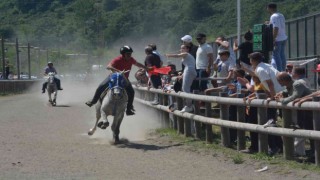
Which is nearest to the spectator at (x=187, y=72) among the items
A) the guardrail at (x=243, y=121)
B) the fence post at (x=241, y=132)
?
the guardrail at (x=243, y=121)

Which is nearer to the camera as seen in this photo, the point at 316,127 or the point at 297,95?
the point at 316,127

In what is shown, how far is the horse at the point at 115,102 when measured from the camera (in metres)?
18.4

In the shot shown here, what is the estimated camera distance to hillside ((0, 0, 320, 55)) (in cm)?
6944

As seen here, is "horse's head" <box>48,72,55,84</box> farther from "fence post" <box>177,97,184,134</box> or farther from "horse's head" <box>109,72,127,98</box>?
"horse's head" <box>109,72,127,98</box>

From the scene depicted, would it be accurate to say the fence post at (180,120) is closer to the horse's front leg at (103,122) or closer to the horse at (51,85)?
the horse's front leg at (103,122)

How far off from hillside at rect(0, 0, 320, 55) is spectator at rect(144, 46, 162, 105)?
31001 millimetres

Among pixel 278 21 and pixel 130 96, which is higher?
pixel 278 21

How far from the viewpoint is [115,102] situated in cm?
1873

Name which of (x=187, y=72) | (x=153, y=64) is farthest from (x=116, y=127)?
(x=153, y=64)

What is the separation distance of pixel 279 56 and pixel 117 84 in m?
3.67

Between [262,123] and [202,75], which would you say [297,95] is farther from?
[202,75]

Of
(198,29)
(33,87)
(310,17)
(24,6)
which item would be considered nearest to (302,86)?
(310,17)

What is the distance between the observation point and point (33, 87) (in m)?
60.0

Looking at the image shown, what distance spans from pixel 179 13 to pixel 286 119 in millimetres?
72485
